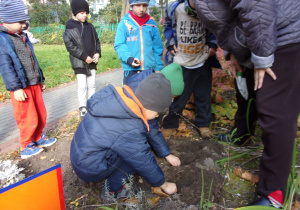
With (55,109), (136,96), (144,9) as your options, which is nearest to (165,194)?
(136,96)

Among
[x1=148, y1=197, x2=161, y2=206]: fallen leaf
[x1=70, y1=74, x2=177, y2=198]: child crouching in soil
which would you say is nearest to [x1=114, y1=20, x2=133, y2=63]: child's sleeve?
[x1=70, y1=74, x2=177, y2=198]: child crouching in soil

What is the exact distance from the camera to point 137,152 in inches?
61.9

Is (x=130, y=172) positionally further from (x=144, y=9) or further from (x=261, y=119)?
(x=144, y=9)

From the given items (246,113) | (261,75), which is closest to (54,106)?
(246,113)

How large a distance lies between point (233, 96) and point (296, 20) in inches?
103

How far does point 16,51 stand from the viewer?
7.52ft

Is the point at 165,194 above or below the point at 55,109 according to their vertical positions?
above

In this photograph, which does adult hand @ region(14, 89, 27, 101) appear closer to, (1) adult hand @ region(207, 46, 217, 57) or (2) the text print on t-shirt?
(2) the text print on t-shirt

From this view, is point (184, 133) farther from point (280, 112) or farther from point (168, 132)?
point (280, 112)

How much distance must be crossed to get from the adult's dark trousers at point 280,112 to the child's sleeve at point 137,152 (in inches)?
31.0

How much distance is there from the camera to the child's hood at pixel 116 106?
1.54m

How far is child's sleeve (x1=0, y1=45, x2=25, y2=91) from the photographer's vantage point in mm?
2156

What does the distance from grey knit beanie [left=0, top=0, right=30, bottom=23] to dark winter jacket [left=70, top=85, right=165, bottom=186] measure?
1.37 metres

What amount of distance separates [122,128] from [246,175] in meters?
1.18
